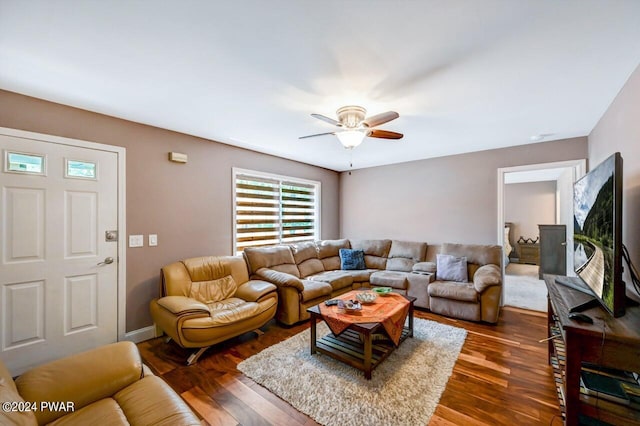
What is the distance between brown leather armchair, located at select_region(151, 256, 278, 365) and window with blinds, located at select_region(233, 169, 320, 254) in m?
0.74

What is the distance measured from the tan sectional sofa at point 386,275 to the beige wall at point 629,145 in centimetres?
146

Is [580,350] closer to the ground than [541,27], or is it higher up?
closer to the ground

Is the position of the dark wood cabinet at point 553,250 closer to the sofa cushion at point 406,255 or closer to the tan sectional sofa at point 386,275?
the tan sectional sofa at point 386,275

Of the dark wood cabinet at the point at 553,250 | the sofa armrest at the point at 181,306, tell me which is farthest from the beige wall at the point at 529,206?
the sofa armrest at the point at 181,306

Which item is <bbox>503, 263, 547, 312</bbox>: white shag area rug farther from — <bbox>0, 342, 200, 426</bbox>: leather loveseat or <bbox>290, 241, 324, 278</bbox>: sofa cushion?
<bbox>0, 342, 200, 426</bbox>: leather loveseat

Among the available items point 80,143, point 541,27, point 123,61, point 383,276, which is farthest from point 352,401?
point 80,143

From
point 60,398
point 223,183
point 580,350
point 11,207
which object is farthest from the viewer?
point 223,183

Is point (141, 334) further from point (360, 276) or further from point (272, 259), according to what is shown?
point (360, 276)

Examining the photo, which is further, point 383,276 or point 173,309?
point 383,276

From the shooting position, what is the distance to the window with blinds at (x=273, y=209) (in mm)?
4043

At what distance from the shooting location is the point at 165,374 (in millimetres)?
2275

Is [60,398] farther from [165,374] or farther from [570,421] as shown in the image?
[570,421]

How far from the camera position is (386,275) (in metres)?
4.09

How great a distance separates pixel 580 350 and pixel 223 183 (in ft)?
12.7
